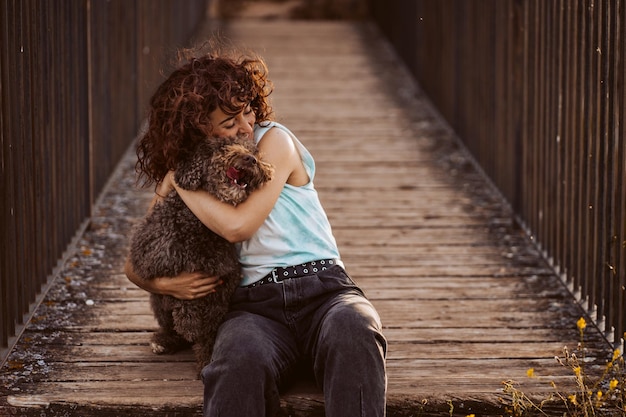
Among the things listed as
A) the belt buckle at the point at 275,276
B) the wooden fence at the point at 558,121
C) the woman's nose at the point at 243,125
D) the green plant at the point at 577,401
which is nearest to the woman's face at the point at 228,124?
the woman's nose at the point at 243,125

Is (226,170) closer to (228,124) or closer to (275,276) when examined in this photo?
(228,124)

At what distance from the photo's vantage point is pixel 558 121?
4.75 metres

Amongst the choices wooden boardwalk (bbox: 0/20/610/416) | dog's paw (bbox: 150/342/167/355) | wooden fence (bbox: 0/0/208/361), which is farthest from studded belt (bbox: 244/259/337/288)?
wooden fence (bbox: 0/0/208/361)

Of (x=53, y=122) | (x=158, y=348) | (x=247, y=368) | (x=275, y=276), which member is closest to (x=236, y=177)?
(x=275, y=276)

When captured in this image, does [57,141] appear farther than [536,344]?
Yes

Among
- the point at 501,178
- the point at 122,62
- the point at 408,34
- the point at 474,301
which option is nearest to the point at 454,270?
the point at 474,301

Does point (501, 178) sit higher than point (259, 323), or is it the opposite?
point (259, 323)

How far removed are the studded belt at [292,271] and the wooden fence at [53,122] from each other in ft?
3.57

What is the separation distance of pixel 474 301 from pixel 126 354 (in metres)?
1.72

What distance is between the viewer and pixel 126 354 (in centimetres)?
380

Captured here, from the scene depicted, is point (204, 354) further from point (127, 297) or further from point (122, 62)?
Result: point (122, 62)

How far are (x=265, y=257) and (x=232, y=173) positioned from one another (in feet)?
1.26

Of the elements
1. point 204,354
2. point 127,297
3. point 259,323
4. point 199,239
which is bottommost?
point 127,297

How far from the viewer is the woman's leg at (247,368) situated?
2.92 m
